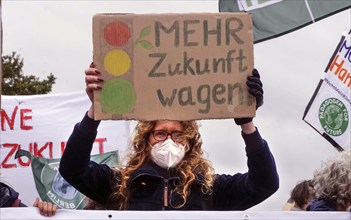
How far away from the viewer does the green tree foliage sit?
71.3 feet

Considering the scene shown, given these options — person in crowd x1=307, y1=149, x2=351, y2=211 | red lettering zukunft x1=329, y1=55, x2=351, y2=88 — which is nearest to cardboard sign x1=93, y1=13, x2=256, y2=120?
person in crowd x1=307, y1=149, x2=351, y2=211

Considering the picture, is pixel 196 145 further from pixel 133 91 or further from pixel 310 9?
pixel 310 9

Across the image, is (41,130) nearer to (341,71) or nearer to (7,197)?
(341,71)

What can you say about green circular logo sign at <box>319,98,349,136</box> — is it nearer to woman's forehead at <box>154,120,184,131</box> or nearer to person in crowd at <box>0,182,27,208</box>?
woman's forehead at <box>154,120,184,131</box>

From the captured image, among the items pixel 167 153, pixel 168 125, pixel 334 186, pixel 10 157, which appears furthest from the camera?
pixel 10 157

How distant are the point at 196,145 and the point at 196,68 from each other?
46 centimetres

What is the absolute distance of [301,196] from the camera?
6.97 m

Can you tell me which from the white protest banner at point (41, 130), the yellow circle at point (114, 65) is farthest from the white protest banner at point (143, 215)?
the white protest banner at point (41, 130)

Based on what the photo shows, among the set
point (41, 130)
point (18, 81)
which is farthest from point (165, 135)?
point (18, 81)

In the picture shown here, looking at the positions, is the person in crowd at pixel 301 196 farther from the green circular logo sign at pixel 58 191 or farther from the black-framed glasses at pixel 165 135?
the black-framed glasses at pixel 165 135

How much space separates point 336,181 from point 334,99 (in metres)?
3.12

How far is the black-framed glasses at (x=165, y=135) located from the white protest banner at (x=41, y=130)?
3237mm

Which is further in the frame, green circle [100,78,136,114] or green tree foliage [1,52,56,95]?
green tree foliage [1,52,56,95]

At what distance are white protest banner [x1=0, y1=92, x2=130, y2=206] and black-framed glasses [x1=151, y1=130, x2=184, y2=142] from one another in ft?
10.6
